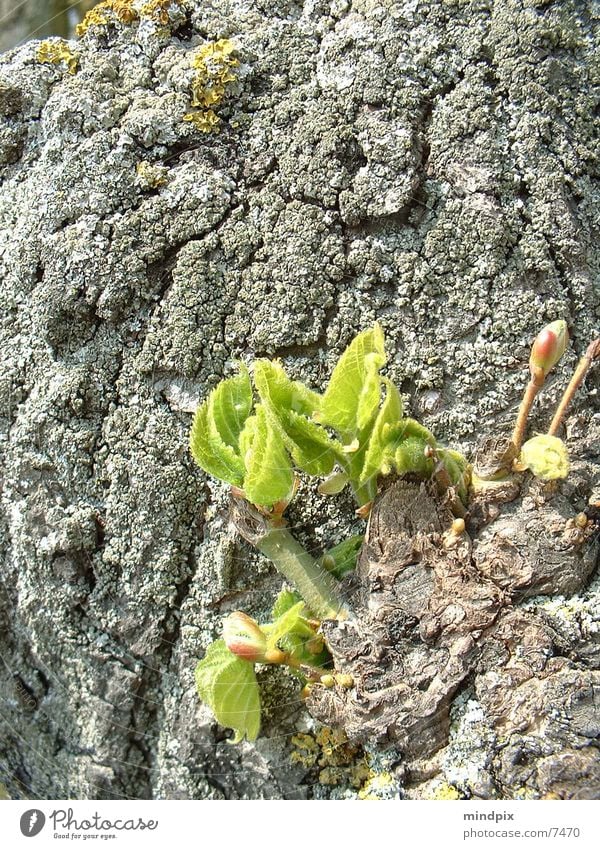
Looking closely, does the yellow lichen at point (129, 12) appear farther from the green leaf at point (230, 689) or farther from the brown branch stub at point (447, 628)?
the green leaf at point (230, 689)

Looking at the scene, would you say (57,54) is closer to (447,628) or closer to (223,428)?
(223,428)

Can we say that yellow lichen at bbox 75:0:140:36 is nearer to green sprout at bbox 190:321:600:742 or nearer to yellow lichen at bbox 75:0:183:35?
yellow lichen at bbox 75:0:183:35

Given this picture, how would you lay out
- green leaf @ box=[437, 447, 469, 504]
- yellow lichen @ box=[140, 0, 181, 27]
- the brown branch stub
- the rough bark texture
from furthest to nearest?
yellow lichen @ box=[140, 0, 181, 27] → the rough bark texture → green leaf @ box=[437, 447, 469, 504] → the brown branch stub

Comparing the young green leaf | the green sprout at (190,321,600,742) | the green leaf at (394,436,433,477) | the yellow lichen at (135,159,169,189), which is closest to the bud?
the green sprout at (190,321,600,742)

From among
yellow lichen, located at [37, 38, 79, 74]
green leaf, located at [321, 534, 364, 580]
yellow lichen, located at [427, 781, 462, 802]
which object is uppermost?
yellow lichen, located at [37, 38, 79, 74]

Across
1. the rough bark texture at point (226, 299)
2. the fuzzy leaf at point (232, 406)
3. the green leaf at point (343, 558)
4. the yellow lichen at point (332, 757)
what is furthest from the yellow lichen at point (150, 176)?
the yellow lichen at point (332, 757)
